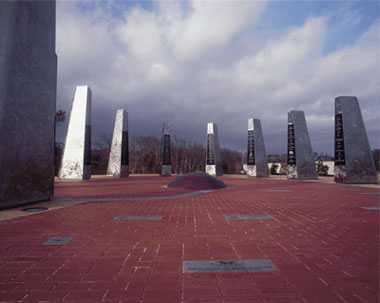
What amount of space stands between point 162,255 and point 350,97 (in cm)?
1922

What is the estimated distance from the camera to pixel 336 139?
16797 mm

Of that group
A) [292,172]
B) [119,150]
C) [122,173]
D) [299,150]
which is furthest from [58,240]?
[299,150]

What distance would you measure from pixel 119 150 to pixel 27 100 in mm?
15695

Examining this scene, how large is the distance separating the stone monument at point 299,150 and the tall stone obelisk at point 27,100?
62.1 ft

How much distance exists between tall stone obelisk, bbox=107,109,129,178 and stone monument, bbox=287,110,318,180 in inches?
636

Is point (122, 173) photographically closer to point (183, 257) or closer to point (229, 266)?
point (183, 257)

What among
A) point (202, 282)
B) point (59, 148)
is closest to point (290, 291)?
point (202, 282)

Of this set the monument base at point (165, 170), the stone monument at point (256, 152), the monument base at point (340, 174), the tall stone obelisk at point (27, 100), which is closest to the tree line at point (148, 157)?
the monument base at point (165, 170)

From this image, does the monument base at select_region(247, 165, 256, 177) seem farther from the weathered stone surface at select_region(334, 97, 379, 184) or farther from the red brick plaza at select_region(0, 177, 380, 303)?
the red brick plaza at select_region(0, 177, 380, 303)

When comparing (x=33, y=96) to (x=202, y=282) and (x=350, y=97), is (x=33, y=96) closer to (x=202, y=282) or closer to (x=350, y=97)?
(x=202, y=282)

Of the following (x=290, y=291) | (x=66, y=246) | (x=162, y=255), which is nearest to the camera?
(x=290, y=291)

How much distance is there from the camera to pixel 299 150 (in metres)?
19.9

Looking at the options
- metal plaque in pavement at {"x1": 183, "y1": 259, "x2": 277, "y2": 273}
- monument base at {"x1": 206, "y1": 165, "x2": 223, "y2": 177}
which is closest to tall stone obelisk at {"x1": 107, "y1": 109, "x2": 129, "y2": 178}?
monument base at {"x1": 206, "y1": 165, "x2": 223, "y2": 177}

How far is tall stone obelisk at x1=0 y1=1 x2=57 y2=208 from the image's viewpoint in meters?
5.93
